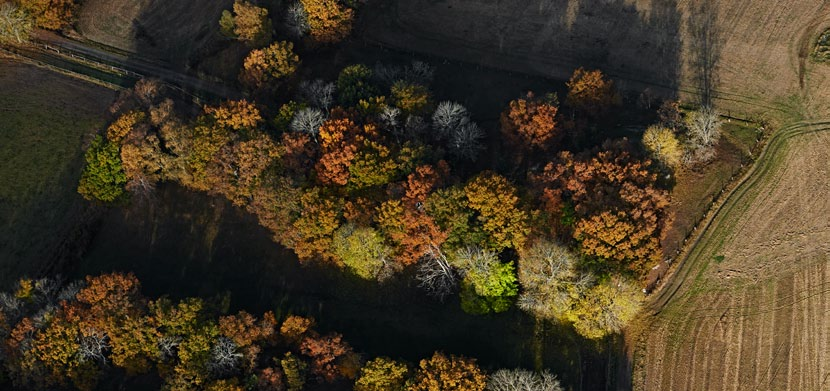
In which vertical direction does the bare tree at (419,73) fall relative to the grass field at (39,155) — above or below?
above

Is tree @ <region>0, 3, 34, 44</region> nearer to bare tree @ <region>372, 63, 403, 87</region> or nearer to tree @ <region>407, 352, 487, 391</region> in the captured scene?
bare tree @ <region>372, 63, 403, 87</region>

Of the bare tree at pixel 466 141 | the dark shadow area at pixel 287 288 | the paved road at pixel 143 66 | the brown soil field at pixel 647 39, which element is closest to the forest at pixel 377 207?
the bare tree at pixel 466 141

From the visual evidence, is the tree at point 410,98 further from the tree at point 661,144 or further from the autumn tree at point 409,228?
the tree at point 661,144

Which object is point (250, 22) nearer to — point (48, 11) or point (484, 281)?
point (48, 11)

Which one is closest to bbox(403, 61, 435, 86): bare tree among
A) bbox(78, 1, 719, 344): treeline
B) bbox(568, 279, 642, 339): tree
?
bbox(78, 1, 719, 344): treeline

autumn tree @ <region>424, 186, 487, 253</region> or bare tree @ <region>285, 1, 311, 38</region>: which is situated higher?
bare tree @ <region>285, 1, 311, 38</region>

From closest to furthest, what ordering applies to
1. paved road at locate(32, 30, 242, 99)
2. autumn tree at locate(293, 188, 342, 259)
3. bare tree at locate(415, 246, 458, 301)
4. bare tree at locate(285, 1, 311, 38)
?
bare tree at locate(415, 246, 458, 301) → autumn tree at locate(293, 188, 342, 259) → bare tree at locate(285, 1, 311, 38) → paved road at locate(32, 30, 242, 99)
